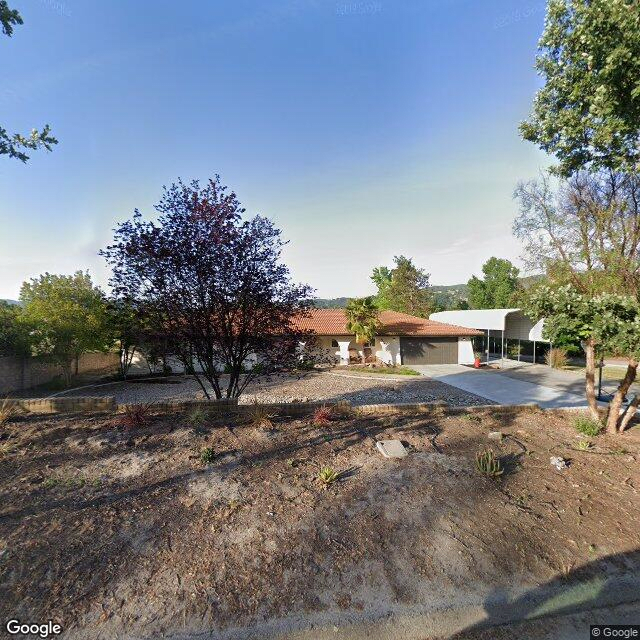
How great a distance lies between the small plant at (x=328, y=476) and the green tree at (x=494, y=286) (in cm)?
4553

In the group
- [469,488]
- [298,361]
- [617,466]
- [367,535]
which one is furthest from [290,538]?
[617,466]

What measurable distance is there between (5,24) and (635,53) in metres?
10.3

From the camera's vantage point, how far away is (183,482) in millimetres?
4281

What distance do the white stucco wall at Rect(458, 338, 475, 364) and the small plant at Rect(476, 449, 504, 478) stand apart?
20014mm

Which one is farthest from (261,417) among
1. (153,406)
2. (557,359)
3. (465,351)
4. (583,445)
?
(557,359)

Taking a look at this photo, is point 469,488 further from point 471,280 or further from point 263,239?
point 471,280

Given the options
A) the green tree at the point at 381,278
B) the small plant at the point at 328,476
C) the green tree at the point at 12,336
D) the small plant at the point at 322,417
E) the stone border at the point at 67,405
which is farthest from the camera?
the green tree at the point at 381,278

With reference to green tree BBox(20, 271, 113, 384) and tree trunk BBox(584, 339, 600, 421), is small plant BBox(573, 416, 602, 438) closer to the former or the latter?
tree trunk BBox(584, 339, 600, 421)

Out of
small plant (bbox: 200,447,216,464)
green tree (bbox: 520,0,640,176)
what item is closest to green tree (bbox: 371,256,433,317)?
green tree (bbox: 520,0,640,176)

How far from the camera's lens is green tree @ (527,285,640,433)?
228 inches

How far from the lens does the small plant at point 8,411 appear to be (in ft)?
18.9

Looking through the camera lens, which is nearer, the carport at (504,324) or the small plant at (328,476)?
the small plant at (328,476)

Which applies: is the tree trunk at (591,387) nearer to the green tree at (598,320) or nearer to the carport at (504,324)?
the green tree at (598,320)

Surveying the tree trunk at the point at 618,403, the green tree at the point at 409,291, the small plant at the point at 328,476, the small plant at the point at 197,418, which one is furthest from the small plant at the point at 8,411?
the green tree at the point at 409,291
